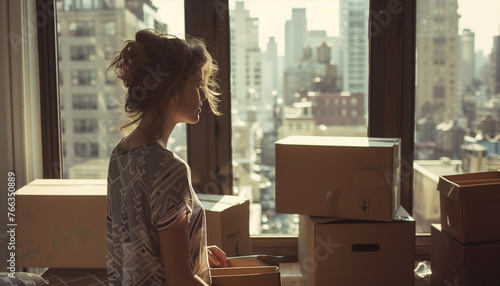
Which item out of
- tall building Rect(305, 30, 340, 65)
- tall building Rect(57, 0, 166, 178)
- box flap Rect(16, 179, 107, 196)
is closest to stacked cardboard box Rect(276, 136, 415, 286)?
tall building Rect(305, 30, 340, 65)

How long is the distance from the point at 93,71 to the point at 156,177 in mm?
1508

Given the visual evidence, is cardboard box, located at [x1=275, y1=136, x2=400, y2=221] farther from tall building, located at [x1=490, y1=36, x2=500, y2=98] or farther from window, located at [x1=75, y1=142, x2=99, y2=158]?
window, located at [x1=75, y1=142, x2=99, y2=158]

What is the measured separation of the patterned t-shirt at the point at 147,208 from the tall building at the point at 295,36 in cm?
130

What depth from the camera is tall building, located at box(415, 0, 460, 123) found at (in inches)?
91.0

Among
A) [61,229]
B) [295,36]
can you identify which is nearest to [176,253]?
[61,229]

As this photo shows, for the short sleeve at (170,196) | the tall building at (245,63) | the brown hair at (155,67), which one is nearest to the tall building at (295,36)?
the tall building at (245,63)

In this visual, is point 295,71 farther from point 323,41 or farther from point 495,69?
point 495,69

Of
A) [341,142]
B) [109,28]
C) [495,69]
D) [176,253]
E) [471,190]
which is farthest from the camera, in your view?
[109,28]

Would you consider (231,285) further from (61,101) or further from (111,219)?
(61,101)

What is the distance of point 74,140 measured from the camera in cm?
248

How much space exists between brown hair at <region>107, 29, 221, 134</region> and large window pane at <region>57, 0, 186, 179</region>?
1217 millimetres

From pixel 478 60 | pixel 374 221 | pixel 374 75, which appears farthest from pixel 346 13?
pixel 374 221

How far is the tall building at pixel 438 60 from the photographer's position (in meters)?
2.31

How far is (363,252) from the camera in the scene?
1884mm
